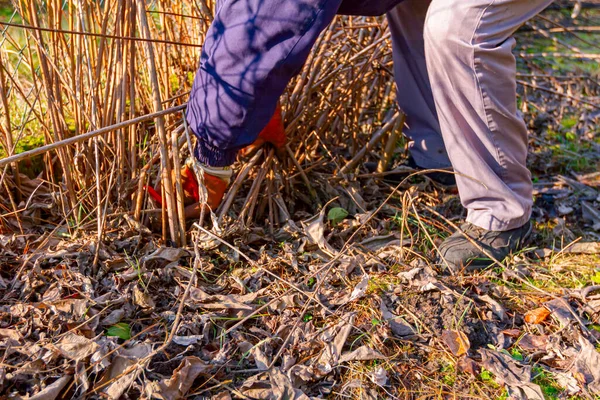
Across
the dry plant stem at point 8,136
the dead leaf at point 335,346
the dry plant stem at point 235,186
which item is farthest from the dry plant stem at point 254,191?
the dry plant stem at point 8,136

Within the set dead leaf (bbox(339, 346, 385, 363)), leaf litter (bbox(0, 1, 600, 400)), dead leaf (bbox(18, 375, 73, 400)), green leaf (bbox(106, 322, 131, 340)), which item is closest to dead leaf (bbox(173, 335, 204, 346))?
leaf litter (bbox(0, 1, 600, 400))

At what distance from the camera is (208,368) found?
1.42 m

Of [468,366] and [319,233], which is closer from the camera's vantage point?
[468,366]

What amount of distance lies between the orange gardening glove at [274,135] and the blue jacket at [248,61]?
31cm

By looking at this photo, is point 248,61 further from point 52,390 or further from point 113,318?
point 52,390

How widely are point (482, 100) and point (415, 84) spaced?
21.3 inches

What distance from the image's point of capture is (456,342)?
154cm

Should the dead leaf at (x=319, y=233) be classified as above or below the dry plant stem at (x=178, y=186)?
below

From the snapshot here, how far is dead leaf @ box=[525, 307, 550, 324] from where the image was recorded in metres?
1.67

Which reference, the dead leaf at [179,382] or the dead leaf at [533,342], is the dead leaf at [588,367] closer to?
the dead leaf at [533,342]

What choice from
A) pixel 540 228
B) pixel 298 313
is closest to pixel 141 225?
pixel 298 313

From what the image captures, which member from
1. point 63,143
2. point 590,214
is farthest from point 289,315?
point 590,214

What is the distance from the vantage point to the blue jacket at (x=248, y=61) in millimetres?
1452

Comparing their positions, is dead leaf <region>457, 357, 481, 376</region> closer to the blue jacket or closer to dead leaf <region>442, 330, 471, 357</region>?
dead leaf <region>442, 330, 471, 357</region>
